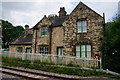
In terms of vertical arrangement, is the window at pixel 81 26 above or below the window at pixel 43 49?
above

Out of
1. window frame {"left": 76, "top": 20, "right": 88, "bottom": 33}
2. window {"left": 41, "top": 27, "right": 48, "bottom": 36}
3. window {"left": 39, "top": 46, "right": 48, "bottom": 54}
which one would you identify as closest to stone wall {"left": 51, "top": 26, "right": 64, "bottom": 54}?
window {"left": 39, "top": 46, "right": 48, "bottom": 54}

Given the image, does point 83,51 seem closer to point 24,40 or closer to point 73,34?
point 73,34

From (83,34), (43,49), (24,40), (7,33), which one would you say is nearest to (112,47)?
(83,34)

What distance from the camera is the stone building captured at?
17.1 meters

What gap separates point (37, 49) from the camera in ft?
72.7

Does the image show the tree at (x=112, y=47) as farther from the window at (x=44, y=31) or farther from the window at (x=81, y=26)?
the window at (x=44, y=31)

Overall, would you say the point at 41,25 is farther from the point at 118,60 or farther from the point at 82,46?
the point at 118,60

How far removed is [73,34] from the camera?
18.4m

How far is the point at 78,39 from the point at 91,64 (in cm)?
524

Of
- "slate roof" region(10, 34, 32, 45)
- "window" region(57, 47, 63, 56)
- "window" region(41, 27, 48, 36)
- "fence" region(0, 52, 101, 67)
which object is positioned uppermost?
"window" region(41, 27, 48, 36)

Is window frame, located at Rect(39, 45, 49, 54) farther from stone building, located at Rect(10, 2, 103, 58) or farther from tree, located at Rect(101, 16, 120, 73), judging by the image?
tree, located at Rect(101, 16, 120, 73)

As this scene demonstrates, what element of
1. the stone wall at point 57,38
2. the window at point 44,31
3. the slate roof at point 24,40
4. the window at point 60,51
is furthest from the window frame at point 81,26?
the slate roof at point 24,40

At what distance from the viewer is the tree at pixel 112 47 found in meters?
11.7

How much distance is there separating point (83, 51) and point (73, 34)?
2.54 metres
